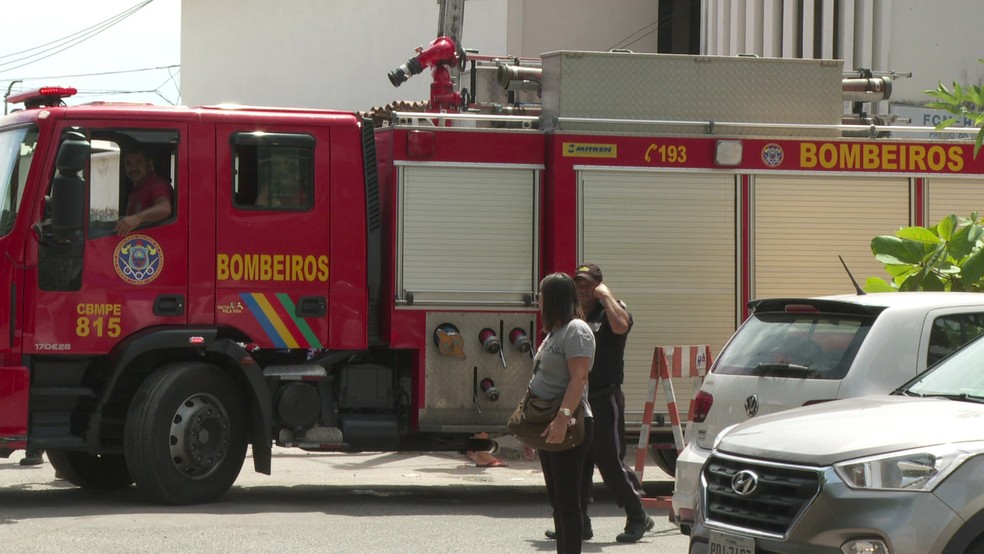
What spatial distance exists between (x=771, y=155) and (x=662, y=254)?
121 cm

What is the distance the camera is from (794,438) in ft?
19.5

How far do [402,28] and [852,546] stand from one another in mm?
28568

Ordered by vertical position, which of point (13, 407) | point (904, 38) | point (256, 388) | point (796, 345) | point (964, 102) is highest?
point (904, 38)

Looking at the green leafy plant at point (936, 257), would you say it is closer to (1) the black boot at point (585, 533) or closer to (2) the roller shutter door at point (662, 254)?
(2) the roller shutter door at point (662, 254)

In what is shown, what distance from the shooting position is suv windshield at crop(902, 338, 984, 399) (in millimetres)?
6352

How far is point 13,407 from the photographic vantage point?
9758 mm

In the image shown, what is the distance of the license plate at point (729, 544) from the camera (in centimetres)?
583

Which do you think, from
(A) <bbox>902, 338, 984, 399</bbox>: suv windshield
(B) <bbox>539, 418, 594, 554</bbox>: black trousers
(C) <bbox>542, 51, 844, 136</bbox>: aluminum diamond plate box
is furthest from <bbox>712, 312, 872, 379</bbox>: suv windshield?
(C) <bbox>542, 51, 844, 136</bbox>: aluminum diamond plate box

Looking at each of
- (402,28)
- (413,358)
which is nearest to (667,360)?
(413,358)

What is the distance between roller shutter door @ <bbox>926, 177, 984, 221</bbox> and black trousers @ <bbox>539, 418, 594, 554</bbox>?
549cm

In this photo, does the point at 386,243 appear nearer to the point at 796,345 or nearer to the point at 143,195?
the point at 143,195

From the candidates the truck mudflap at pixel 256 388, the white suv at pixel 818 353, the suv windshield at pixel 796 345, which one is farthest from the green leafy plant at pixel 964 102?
the truck mudflap at pixel 256 388

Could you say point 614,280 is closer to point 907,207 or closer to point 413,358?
point 413,358

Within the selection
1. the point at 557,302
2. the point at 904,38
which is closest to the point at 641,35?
the point at 904,38
